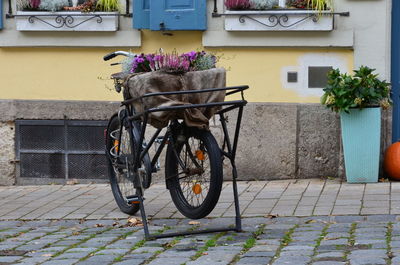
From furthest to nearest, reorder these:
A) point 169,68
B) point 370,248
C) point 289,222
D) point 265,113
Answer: point 265,113 < point 289,222 < point 169,68 < point 370,248

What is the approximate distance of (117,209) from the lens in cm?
751

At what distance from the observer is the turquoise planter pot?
27.9ft

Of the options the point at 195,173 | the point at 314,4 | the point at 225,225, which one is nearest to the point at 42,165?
the point at 314,4

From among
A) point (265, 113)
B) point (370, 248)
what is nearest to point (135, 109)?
point (370, 248)

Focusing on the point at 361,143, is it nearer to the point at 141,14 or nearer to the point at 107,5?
the point at 141,14

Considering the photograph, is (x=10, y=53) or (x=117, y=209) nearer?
(x=117, y=209)

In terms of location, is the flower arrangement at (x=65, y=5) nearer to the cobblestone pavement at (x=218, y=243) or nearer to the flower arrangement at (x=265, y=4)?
the flower arrangement at (x=265, y=4)

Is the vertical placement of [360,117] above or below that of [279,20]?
below

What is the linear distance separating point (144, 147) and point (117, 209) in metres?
1.07

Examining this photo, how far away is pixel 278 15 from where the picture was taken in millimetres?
8891

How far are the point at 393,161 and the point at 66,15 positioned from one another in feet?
11.6

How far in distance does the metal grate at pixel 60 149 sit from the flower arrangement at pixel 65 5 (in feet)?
3.76

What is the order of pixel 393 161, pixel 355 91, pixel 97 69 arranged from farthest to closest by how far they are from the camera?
pixel 97 69 < pixel 393 161 < pixel 355 91

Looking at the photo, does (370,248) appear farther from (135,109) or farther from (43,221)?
(43,221)
